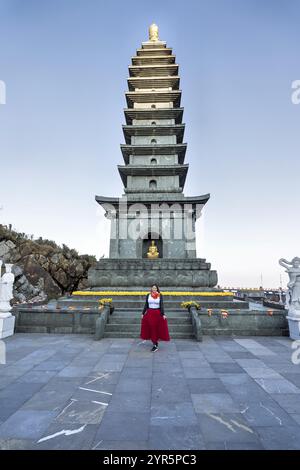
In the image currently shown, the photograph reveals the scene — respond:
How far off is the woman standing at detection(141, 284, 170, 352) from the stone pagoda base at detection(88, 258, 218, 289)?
360 inches

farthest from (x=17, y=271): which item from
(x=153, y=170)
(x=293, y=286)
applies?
(x=293, y=286)

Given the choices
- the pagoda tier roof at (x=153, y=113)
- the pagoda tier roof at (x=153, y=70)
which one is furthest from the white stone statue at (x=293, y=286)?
the pagoda tier roof at (x=153, y=70)

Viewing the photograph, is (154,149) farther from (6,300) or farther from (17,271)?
(17,271)

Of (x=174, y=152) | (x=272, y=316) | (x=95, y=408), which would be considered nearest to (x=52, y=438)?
(x=95, y=408)

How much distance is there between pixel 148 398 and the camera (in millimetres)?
4562

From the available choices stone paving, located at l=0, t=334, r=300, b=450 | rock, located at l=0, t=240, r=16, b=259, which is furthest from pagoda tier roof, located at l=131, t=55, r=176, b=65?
rock, located at l=0, t=240, r=16, b=259

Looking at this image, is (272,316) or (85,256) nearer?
(272,316)

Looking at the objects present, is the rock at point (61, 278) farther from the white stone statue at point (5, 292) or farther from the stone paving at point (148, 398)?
the stone paving at point (148, 398)

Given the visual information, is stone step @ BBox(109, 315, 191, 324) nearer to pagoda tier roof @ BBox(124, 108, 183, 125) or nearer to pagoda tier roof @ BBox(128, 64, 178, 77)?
pagoda tier roof @ BBox(124, 108, 183, 125)

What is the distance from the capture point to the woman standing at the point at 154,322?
7.91 metres

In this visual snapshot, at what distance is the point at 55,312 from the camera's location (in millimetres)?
10508
